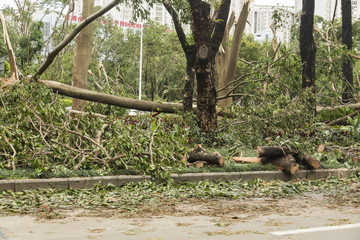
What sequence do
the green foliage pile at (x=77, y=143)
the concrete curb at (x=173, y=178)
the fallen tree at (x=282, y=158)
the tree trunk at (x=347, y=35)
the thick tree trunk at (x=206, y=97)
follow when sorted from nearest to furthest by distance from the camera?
the concrete curb at (x=173, y=178), the green foliage pile at (x=77, y=143), the fallen tree at (x=282, y=158), the thick tree trunk at (x=206, y=97), the tree trunk at (x=347, y=35)

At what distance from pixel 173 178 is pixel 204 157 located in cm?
130

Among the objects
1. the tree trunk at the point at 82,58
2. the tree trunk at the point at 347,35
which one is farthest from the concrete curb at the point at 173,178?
the tree trunk at the point at 82,58

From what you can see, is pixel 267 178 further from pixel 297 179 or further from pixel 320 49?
pixel 320 49

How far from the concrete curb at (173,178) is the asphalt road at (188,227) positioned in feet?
6.37

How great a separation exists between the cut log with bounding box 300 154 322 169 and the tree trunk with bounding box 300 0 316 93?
5220 mm

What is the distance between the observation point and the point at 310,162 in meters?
11.2

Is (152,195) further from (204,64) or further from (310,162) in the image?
(204,64)

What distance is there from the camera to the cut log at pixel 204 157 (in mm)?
10398

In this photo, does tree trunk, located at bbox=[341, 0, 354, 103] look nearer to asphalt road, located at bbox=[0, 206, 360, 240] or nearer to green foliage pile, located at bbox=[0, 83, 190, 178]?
green foliage pile, located at bbox=[0, 83, 190, 178]

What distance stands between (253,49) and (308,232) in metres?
49.4

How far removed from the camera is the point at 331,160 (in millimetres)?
11938

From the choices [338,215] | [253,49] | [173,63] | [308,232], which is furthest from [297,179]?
[253,49]

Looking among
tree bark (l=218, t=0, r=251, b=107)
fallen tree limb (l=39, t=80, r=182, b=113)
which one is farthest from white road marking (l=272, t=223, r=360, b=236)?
tree bark (l=218, t=0, r=251, b=107)

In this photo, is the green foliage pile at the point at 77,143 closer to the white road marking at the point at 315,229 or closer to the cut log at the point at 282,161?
the cut log at the point at 282,161
